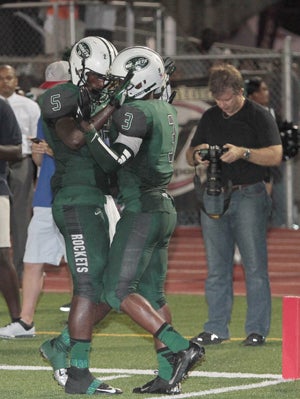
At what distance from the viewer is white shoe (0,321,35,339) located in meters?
10.5

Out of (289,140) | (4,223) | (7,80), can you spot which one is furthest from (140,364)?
(7,80)

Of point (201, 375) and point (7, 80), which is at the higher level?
point (7, 80)

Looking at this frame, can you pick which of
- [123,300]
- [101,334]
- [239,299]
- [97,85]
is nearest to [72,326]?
[123,300]

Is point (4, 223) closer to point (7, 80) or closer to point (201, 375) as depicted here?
point (201, 375)

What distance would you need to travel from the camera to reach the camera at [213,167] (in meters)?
10.1

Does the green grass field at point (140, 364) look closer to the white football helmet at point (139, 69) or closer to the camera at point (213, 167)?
the camera at point (213, 167)

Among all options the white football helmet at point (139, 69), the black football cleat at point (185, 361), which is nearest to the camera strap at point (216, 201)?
the white football helmet at point (139, 69)

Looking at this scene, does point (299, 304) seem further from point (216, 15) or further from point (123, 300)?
point (216, 15)

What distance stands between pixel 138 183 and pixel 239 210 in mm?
2250

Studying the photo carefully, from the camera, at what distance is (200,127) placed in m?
10.6

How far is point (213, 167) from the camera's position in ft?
33.2

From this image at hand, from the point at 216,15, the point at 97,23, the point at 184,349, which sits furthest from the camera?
the point at 216,15

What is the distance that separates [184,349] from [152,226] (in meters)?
0.77

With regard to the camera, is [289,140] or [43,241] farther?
[289,140]
